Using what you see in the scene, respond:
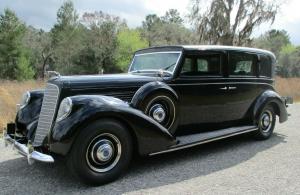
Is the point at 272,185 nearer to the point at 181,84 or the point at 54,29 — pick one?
the point at 181,84

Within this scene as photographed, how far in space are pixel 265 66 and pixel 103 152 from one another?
14.2ft

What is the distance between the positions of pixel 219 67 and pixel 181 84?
1.03m

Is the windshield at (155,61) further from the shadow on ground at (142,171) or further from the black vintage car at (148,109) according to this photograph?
the shadow on ground at (142,171)

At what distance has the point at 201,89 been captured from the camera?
624 cm

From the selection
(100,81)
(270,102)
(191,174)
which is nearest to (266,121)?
(270,102)

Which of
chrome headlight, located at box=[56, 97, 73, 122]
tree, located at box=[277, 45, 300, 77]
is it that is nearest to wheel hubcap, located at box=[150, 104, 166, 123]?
chrome headlight, located at box=[56, 97, 73, 122]

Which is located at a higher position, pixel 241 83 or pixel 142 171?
pixel 241 83

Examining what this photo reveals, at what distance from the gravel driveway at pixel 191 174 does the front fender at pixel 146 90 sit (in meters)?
1.01

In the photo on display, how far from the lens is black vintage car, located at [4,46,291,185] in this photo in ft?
15.3

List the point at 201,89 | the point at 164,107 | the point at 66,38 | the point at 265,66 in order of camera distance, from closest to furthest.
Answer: the point at 164,107, the point at 201,89, the point at 265,66, the point at 66,38

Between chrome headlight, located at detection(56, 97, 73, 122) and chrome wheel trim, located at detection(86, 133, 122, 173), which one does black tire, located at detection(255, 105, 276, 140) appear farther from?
chrome headlight, located at detection(56, 97, 73, 122)

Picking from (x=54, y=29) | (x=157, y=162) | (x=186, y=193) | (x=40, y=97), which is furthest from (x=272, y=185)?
(x=54, y=29)

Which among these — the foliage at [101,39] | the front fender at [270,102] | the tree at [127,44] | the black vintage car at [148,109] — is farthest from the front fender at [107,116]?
the tree at [127,44]

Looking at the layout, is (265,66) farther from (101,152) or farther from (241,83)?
(101,152)
